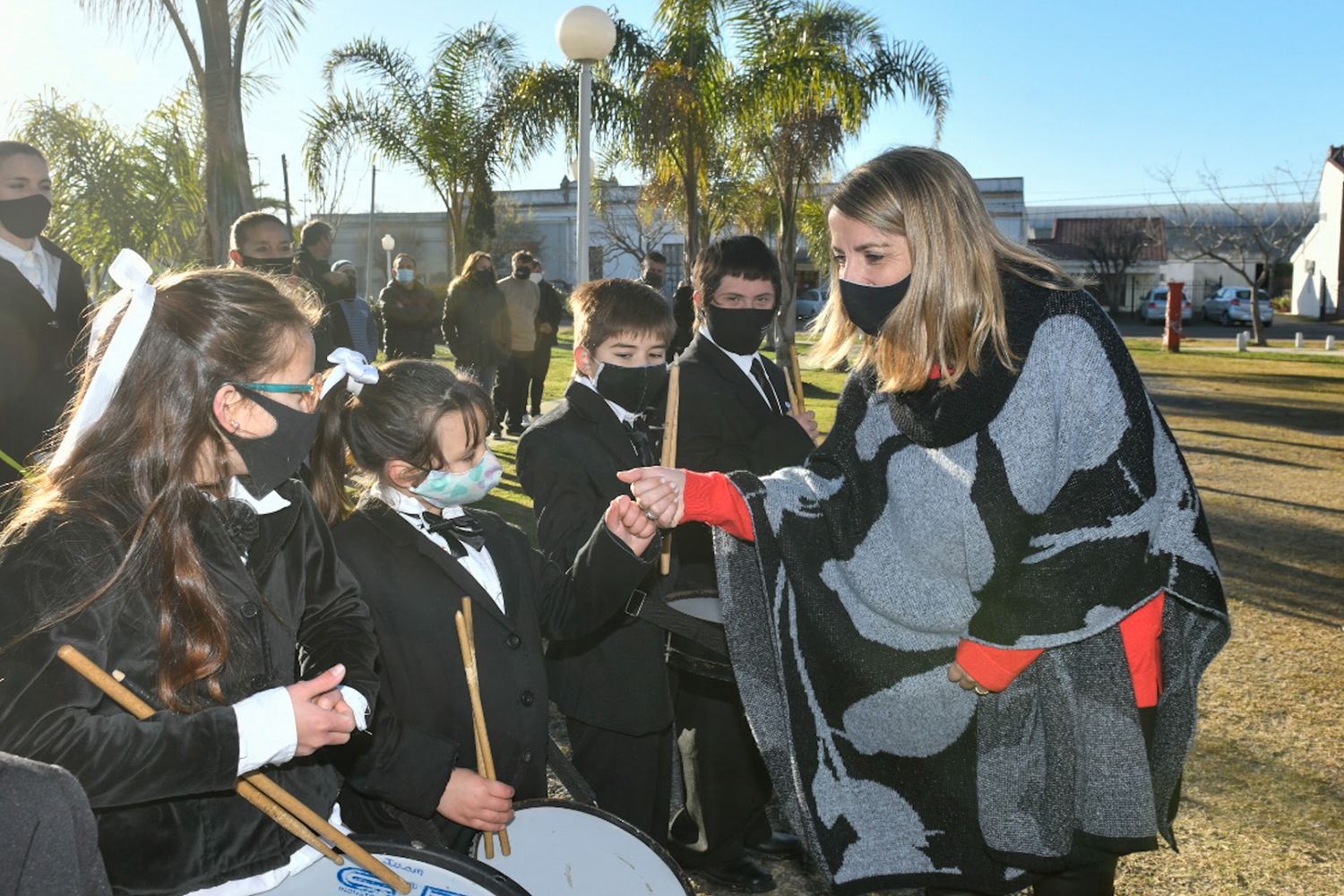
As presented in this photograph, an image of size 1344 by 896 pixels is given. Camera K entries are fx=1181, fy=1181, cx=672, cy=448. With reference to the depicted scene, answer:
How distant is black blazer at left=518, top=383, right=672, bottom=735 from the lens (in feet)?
9.91

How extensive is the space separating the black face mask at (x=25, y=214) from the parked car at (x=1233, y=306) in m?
43.8

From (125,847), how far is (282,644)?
385 mm

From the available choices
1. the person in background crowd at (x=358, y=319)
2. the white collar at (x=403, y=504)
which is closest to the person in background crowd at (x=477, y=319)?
the person in background crowd at (x=358, y=319)

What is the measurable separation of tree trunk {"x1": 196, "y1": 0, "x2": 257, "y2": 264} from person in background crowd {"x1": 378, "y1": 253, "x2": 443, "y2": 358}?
4947 mm

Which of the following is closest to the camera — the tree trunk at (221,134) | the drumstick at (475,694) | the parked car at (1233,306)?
the drumstick at (475,694)

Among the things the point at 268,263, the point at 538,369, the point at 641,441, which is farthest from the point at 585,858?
the point at 538,369

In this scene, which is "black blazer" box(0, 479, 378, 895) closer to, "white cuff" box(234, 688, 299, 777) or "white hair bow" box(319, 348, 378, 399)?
"white cuff" box(234, 688, 299, 777)

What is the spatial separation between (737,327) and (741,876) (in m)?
1.70

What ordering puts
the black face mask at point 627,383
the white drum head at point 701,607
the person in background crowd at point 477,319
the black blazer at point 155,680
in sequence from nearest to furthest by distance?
the black blazer at point 155,680
the white drum head at point 701,607
the black face mask at point 627,383
the person in background crowd at point 477,319

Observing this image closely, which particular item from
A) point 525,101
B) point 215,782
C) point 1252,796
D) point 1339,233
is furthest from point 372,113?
point 1339,233

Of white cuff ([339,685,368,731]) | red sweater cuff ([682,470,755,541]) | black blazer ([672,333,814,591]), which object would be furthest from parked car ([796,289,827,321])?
white cuff ([339,685,368,731])

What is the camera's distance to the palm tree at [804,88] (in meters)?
14.0

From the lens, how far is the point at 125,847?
5.72 feet

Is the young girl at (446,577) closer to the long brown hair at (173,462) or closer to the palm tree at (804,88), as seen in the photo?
the long brown hair at (173,462)
